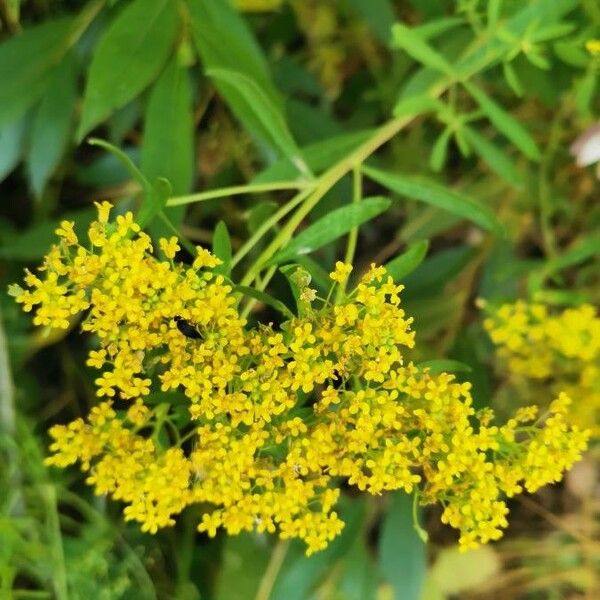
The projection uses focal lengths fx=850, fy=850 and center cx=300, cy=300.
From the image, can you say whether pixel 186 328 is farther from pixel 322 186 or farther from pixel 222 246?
pixel 322 186

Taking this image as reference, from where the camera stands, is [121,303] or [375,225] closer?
[121,303]

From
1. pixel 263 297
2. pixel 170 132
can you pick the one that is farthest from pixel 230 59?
pixel 263 297

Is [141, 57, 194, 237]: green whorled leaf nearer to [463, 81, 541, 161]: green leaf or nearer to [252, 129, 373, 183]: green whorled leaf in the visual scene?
[252, 129, 373, 183]: green whorled leaf

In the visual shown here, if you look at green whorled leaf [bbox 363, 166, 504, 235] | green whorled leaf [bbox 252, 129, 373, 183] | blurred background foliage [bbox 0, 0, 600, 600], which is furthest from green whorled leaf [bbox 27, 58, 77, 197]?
green whorled leaf [bbox 363, 166, 504, 235]

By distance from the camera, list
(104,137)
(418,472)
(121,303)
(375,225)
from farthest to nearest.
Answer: (375,225) < (104,137) < (418,472) < (121,303)

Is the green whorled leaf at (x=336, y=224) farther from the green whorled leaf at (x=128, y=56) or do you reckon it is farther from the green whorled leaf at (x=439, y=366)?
the green whorled leaf at (x=128, y=56)

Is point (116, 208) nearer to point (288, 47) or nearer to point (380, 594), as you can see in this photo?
point (288, 47)

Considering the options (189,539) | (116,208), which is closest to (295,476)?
(189,539)

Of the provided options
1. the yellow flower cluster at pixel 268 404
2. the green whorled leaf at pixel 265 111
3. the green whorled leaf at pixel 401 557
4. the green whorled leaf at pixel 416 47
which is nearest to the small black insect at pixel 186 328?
the yellow flower cluster at pixel 268 404
